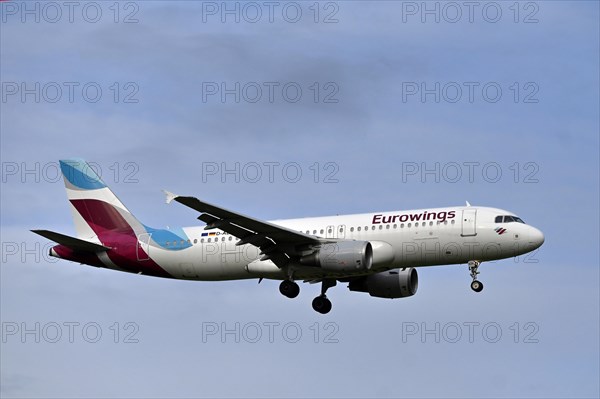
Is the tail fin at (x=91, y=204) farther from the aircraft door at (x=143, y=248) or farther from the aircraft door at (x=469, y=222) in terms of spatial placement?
the aircraft door at (x=469, y=222)

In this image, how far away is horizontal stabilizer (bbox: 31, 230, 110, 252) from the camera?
50.1 m

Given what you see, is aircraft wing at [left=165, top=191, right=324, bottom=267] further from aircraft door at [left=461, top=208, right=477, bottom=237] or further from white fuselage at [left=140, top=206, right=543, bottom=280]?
aircraft door at [left=461, top=208, right=477, bottom=237]

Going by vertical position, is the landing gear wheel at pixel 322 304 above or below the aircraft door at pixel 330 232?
below

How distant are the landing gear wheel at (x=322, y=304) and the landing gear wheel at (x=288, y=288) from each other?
2409 millimetres

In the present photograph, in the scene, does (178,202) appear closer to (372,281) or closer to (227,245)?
(227,245)

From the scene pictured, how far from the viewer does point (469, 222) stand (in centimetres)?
4734

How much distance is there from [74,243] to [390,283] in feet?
45.3

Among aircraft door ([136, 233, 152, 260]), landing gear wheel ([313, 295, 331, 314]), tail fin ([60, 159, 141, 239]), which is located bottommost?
landing gear wheel ([313, 295, 331, 314])

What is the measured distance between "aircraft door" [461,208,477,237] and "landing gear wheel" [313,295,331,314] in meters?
8.24

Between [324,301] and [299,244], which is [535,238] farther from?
[324,301]

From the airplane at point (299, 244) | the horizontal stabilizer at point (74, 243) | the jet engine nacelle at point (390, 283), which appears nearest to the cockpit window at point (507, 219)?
the airplane at point (299, 244)

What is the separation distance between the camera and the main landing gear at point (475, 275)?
47094 millimetres

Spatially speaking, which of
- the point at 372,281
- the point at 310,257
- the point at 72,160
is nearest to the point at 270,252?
the point at 310,257

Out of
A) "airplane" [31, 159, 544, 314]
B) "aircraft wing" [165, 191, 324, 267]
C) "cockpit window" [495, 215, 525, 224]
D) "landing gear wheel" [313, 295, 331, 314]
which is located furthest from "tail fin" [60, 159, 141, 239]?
"cockpit window" [495, 215, 525, 224]
